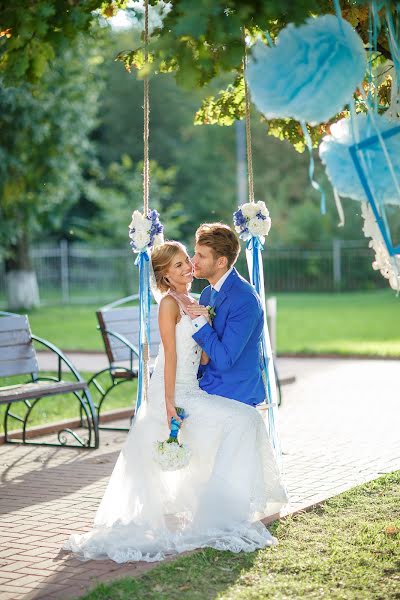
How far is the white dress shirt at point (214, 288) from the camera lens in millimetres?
5758

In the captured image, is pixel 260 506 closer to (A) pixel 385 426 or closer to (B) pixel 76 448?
(B) pixel 76 448

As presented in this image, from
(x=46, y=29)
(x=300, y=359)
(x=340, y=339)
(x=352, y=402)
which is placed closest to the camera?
(x=46, y=29)

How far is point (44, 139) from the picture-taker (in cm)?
3006

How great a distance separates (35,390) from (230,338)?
3139 mm

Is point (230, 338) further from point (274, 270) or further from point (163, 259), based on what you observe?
point (274, 270)

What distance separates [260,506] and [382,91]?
2.74m

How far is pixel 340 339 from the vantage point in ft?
65.7

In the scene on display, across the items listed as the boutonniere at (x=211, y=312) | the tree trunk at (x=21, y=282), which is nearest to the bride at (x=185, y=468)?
the boutonniere at (x=211, y=312)

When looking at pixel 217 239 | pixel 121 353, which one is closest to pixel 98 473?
pixel 121 353

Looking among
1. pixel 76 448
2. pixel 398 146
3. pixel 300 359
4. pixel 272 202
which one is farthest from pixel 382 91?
pixel 272 202

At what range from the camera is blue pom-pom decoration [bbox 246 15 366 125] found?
188 inches

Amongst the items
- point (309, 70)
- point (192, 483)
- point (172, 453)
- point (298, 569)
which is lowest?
point (298, 569)

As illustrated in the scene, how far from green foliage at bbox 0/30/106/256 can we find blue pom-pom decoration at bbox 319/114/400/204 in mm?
22325

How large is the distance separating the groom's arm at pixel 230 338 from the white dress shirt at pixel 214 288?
0.02m
